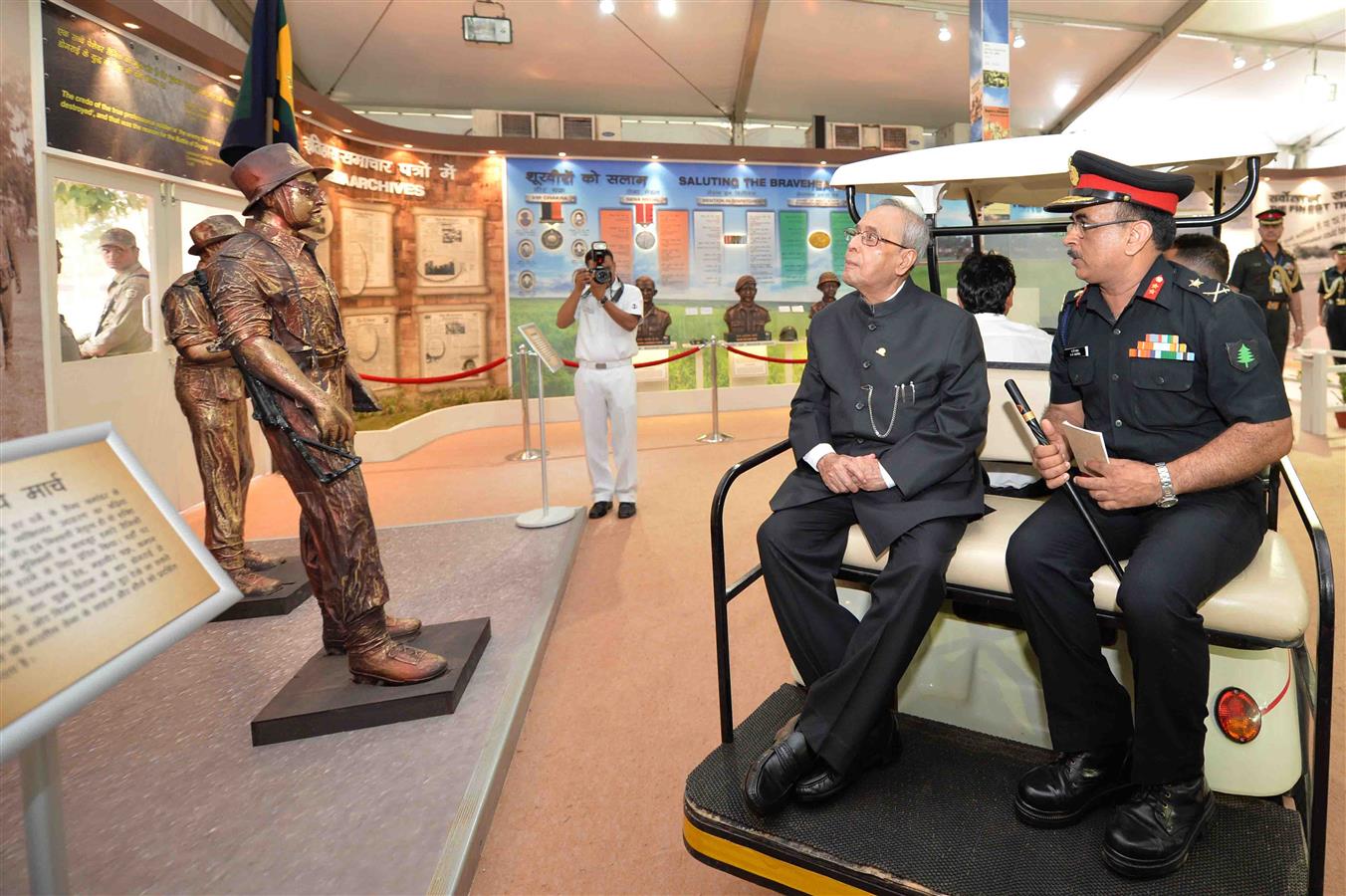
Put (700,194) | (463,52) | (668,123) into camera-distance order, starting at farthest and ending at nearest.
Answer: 1. (668,123)
2. (700,194)
3. (463,52)

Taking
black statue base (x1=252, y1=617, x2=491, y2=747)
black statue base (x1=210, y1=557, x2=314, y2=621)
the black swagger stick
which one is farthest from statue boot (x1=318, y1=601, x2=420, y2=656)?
the black swagger stick

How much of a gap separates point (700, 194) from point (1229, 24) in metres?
7.02

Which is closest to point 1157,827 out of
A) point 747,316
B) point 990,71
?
point 990,71

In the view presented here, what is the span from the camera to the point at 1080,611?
1.95 metres

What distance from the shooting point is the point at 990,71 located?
4.57 metres

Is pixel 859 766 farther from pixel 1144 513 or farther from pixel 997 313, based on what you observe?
pixel 997 313

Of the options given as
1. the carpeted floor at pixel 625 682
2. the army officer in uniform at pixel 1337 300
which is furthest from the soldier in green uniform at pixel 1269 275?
the army officer in uniform at pixel 1337 300

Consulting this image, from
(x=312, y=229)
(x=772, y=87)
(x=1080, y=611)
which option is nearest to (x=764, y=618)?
(x=1080, y=611)

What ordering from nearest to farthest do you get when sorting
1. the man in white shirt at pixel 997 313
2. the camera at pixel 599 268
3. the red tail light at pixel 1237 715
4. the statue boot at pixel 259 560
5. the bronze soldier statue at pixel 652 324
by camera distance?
the red tail light at pixel 1237 715 < the man in white shirt at pixel 997 313 < the statue boot at pixel 259 560 < the camera at pixel 599 268 < the bronze soldier statue at pixel 652 324

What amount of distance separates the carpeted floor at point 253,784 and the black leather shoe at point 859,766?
92 centimetres

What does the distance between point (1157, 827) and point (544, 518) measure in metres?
3.98

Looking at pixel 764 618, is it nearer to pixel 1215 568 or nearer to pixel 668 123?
pixel 1215 568

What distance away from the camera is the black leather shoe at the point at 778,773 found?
190 cm

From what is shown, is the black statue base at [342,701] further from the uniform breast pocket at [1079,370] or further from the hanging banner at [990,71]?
the hanging banner at [990,71]
